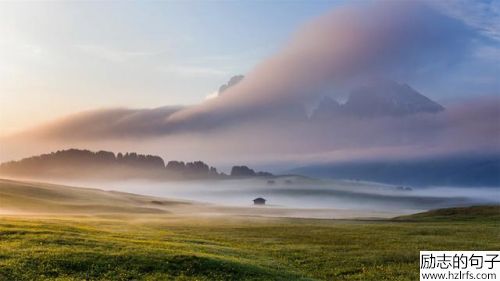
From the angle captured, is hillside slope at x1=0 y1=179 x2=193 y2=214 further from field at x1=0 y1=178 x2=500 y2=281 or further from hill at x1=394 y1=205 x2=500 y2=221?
field at x1=0 y1=178 x2=500 y2=281

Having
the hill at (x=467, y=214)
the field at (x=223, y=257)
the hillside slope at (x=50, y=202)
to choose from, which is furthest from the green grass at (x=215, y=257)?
the hillside slope at (x=50, y=202)

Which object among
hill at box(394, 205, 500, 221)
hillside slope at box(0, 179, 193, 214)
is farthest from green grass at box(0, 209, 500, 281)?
hillside slope at box(0, 179, 193, 214)

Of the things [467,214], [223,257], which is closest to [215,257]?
[223,257]

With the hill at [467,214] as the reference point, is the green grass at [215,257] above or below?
below

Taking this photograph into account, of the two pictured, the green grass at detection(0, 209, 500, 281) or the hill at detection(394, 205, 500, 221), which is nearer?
the green grass at detection(0, 209, 500, 281)

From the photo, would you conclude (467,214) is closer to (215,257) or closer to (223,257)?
(223,257)

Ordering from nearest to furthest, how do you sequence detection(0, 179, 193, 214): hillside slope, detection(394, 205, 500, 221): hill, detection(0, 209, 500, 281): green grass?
1. detection(0, 209, 500, 281): green grass
2. detection(394, 205, 500, 221): hill
3. detection(0, 179, 193, 214): hillside slope

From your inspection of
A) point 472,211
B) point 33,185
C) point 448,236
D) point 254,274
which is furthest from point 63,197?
point 254,274

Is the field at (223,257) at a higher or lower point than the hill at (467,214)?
lower

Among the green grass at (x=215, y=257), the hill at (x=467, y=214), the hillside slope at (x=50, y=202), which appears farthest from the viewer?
the hillside slope at (x=50, y=202)

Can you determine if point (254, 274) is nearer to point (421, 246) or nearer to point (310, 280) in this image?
point (310, 280)

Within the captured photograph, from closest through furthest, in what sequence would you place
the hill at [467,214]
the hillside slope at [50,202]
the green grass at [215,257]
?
the green grass at [215,257], the hill at [467,214], the hillside slope at [50,202]

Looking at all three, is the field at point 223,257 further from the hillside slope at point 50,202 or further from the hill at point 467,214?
the hillside slope at point 50,202

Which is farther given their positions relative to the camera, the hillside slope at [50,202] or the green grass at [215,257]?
the hillside slope at [50,202]
